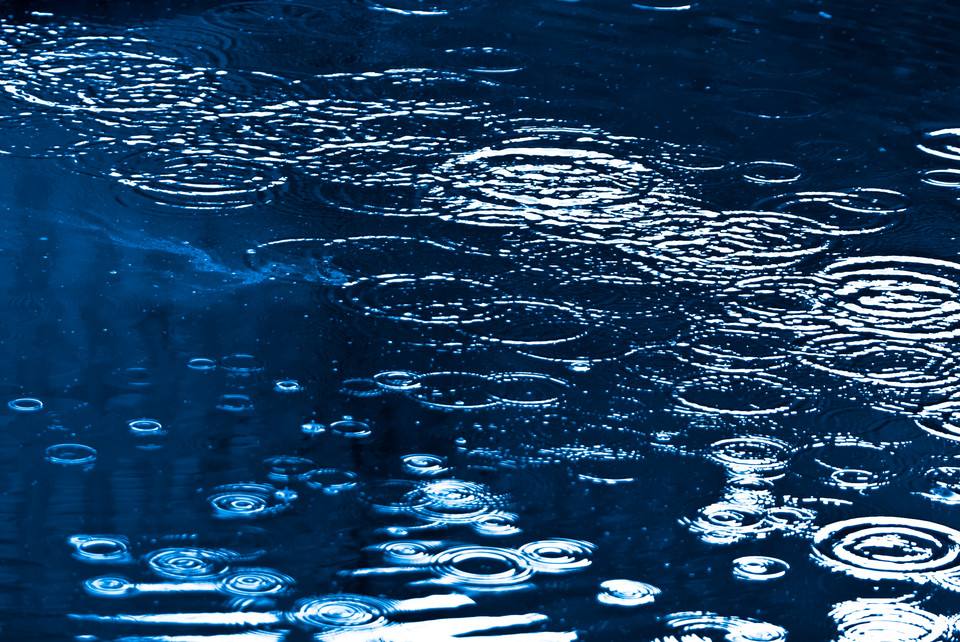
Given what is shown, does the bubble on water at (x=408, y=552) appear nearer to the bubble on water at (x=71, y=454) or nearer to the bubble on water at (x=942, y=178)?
the bubble on water at (x=71, y=454)

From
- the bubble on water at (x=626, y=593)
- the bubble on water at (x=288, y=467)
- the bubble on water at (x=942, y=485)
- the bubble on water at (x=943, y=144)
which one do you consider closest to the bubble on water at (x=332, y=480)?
the bubble on water at (x=288, y=467)

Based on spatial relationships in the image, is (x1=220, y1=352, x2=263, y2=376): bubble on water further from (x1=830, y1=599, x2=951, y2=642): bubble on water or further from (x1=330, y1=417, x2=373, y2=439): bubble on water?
(x1=830, y1=599, x2=951, y2=642): bubble on water

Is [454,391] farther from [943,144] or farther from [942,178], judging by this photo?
[943,144]

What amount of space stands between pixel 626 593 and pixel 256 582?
0.51 metres

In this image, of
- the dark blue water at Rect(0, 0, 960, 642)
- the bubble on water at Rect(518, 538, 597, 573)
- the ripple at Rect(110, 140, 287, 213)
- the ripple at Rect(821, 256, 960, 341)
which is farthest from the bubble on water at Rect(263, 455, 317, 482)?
the ripple at Rect(821, 256, 960, 341)

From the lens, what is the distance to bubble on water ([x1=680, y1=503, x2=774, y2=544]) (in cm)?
185

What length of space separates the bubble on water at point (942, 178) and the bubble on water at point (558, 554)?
1.68 m

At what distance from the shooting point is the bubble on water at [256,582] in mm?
1701

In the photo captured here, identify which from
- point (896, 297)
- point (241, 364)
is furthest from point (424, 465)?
point (896, 297)

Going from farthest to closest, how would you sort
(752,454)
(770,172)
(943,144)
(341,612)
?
(943,144) → (770,172) → (752,454) → (341,612)

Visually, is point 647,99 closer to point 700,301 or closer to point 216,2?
point 700,301

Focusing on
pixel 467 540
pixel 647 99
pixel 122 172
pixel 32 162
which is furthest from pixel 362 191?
pixel 467 540

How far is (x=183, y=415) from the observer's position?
2.09 metres

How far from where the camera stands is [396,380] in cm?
220
